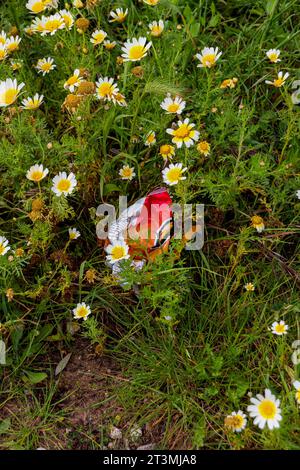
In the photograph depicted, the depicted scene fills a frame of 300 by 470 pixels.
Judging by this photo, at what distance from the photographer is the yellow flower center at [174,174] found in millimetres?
2215

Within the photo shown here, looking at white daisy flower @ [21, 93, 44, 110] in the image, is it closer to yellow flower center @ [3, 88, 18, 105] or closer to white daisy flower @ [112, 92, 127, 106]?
yellow flower center @ [3, 88, 18, 105]

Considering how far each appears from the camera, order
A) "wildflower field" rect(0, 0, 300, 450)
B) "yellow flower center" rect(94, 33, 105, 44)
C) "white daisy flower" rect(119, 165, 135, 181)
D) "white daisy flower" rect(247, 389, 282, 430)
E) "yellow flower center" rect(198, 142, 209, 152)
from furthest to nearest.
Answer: "yellow flower center" rect(94, 33, 105, 44) < "white daisy flower" rect(119, 165, 135, 181) < "yellow flower center" rect(198, 142, 209, 152) < "wildflower field" rect(0, 0, 300, 450) < "white daisy flower" rect(247, 389, 282, 430)

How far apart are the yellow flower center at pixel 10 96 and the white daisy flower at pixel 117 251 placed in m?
0.65

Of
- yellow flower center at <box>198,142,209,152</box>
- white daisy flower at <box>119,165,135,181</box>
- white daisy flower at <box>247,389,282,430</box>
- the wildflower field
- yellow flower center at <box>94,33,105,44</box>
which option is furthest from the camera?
yellow flower center at <box>94,33,105,44</box>

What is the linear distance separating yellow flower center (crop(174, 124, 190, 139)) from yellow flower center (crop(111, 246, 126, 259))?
0.47 meters

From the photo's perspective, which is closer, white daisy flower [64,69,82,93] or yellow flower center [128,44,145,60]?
white daisy flower [64,69,82,93]

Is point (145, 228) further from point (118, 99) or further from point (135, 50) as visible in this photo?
point (135, 50)

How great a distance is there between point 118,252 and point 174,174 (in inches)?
14.0

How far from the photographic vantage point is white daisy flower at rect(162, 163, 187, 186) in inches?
86.8

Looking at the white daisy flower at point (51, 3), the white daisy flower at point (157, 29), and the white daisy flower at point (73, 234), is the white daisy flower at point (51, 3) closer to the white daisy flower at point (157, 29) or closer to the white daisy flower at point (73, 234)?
the white daisy flower at point (157, 29)

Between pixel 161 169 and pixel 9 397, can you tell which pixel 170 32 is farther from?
pixel 9 397

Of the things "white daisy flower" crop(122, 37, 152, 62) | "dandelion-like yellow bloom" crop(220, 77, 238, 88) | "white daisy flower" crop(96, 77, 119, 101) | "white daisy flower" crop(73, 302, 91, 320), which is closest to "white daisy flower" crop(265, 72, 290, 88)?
"dandelion-like yellow bloom" crop(220, 77, 238, 88)

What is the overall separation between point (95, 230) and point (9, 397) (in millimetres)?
685
